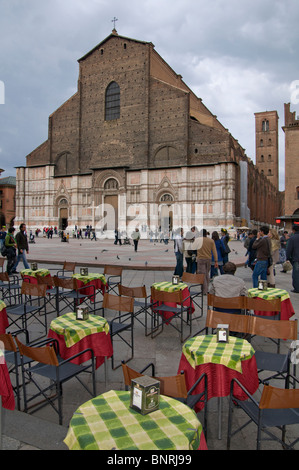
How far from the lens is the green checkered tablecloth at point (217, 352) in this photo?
320cm

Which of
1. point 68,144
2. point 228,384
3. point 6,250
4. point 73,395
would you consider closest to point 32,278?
point 6,250

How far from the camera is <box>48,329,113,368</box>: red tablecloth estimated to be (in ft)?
13.4

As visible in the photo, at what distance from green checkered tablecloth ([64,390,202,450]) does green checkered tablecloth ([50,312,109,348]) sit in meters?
1.72

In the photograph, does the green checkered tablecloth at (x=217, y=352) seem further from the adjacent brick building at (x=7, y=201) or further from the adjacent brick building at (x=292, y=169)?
the adjacent brick building at (x=7, y=201)

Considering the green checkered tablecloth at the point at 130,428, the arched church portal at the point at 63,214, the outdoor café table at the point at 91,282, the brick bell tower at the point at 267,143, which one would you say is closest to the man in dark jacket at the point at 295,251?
the outdoor café table at the point at 91,282

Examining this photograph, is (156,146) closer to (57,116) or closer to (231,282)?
(57,116)

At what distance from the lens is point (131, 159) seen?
42.3m

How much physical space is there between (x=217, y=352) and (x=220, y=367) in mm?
164

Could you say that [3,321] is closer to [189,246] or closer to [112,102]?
[189,246]

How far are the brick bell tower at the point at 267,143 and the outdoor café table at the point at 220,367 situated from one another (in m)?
81.7

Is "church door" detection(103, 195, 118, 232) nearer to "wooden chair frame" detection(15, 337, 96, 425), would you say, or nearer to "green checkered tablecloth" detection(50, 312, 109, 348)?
"green checkered tablecloth" detection(50, 312, 109, 348)

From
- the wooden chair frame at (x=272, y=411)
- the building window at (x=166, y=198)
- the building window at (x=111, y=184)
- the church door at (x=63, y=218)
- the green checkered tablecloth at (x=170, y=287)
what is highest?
the building window at (x=111, y=184)

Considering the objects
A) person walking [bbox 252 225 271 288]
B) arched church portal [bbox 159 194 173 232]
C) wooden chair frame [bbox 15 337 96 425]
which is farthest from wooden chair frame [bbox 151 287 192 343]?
arched church portal [bbox 159 194 173 232]

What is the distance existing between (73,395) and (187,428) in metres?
2.37
